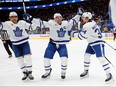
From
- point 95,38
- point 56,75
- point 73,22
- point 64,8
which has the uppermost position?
point 64,8

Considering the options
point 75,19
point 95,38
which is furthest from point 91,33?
point 75,19

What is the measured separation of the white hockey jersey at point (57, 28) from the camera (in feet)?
17.1

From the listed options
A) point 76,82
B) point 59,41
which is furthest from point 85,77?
point 59,41

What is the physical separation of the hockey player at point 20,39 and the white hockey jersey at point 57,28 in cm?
25

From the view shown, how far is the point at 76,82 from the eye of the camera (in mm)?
5023

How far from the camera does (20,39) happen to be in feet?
17.1

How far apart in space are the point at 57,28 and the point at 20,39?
27.0 inches

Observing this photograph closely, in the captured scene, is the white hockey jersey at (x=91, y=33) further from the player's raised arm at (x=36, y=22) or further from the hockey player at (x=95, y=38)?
the player's raised arm at (x=36, y=22)

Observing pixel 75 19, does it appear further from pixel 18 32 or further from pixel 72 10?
pixel 72 10

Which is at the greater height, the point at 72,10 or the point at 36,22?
the point at 72,10

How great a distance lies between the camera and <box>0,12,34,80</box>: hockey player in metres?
5.18

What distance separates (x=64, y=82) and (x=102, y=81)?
65 centimetres

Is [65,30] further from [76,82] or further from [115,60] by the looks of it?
[115,60]

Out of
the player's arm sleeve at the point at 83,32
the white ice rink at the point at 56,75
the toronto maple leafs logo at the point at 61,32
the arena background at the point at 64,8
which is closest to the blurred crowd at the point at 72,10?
the arena background at the point at 64,8
